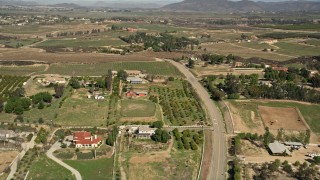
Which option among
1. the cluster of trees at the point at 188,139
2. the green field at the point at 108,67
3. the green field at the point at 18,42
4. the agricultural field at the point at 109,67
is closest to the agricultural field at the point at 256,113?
the cluster of trees at the point at 188,139

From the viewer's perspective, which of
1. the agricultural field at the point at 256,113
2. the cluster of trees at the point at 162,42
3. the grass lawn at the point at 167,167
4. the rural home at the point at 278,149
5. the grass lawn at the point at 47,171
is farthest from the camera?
the cluster of trees at the point at 162,42

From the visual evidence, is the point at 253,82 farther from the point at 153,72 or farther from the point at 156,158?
the point at 156,158

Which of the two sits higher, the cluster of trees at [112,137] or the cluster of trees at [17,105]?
the cluster of trees at [17,105]

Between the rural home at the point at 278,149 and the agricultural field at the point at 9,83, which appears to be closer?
the rural home at the point at 278,149

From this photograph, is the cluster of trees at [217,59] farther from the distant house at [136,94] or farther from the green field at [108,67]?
the distant house at [136,94]

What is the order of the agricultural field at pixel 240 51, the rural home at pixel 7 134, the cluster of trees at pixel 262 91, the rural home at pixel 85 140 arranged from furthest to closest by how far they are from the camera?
the agricultural field at pixel 240 51
the cluster of trees at pixel 262 91
the rural home at pixel 7 134
the rural home at pixel 85 140

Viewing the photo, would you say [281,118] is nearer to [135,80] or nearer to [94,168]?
[135,80]
